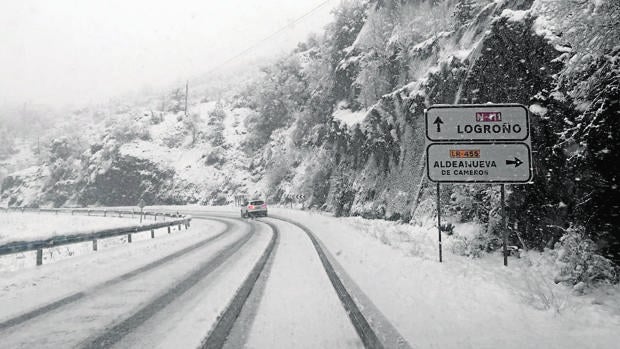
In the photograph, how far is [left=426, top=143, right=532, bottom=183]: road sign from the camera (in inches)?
288

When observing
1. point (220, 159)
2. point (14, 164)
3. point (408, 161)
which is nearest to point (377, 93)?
point (408, 161)

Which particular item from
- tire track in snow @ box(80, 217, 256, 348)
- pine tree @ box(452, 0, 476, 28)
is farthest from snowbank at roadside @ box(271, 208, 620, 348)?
pine tree @ box(452, 0, 476, 28)

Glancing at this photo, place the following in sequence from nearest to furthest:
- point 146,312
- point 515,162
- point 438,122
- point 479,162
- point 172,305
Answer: point 146,312
point 172,305
point 515,162
point 479,162
point 438,122

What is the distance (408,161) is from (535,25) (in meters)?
10.6

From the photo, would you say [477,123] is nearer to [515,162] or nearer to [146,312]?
[515,162]

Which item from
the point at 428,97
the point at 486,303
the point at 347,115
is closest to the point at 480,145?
the point at 486,303

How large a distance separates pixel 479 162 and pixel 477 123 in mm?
821

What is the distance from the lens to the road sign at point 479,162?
24.0 ft

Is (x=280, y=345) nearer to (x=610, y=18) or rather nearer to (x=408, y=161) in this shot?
(x=610, y=18)

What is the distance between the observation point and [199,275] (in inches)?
298

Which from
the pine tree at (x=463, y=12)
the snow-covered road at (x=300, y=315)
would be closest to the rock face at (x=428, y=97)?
→ the pine tree at (x=463, y=12)

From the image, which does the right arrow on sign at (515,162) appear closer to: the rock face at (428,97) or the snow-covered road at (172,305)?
the rock face at (428,97)

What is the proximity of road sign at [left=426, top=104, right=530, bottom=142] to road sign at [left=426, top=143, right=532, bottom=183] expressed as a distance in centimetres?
16

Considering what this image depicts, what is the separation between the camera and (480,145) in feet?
25.4
